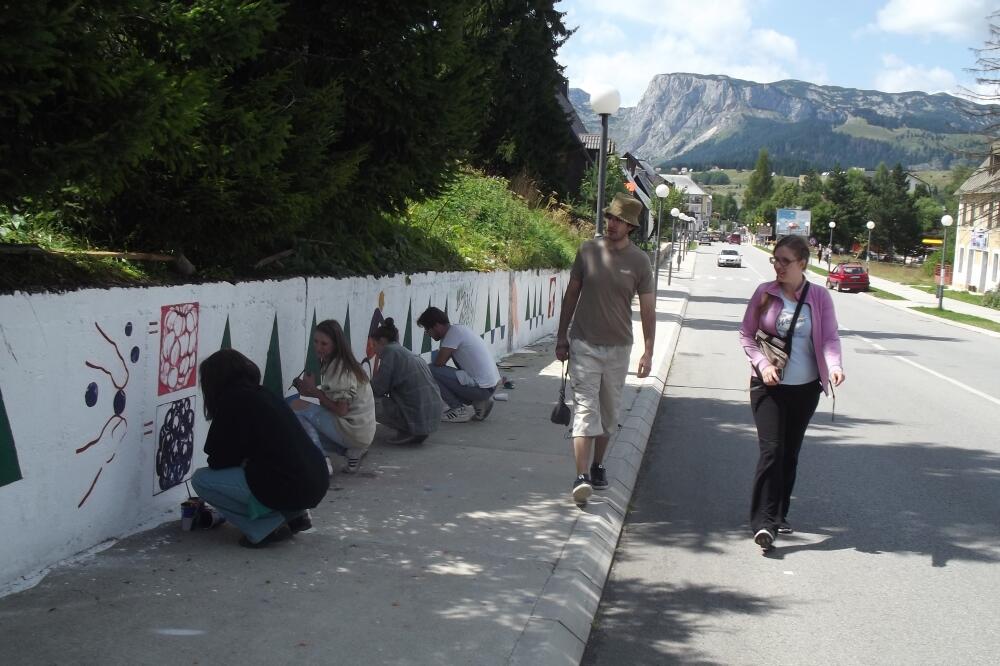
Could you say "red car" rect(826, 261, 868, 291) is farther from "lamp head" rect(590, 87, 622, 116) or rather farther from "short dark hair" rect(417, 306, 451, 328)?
"short dark hair" rect(417, 306, 451, 328)

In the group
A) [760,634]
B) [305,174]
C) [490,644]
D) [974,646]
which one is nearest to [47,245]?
[305,174]

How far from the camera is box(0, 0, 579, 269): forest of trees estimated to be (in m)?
4.13

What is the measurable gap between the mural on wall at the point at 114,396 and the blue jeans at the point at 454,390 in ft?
13.7

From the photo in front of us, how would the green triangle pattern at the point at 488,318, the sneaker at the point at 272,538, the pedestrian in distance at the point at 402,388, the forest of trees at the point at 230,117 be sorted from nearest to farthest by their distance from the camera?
the forest of trees at the point at 230,117 < the sneaker at the point at 272,538 < the pedestrian in distance at the point at 402,388 < the green triangle pattern at the point at 488,318

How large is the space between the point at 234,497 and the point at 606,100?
9.14 meters

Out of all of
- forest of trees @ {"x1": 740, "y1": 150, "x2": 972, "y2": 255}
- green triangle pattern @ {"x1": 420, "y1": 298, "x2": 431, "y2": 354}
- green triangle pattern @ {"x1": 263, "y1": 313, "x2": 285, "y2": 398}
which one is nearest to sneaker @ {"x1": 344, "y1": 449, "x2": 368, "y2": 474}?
green triangle pattern @ {"x1": 263, "y1": 313, "x2": 285, "y2": 398}

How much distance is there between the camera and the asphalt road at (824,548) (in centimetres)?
468

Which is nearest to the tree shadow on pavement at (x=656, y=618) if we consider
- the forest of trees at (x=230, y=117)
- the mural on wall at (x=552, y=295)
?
the forest of trees at (x=230, y=117)

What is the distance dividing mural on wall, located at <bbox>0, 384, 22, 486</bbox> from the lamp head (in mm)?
9733

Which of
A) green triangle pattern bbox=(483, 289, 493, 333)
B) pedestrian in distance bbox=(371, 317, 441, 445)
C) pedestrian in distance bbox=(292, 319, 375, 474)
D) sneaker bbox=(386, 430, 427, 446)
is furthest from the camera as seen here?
green triangle pattern bbox=(483, 289, 493, 333)

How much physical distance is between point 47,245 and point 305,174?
171 centimetres

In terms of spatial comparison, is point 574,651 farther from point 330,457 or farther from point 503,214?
point 503,214

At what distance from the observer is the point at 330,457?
7.05 m

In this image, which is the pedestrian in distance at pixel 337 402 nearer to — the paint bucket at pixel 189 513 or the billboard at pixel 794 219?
the paint bucket at pixel 189 513
